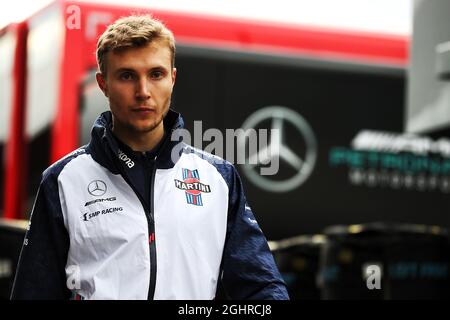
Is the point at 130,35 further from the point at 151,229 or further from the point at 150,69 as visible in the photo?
the point at 151,229

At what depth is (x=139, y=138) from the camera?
2564mm

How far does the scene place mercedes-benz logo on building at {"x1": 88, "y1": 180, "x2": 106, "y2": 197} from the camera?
99.2 inches

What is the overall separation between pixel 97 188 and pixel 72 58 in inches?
136

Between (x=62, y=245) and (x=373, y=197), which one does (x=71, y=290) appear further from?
(x=373, y=197)

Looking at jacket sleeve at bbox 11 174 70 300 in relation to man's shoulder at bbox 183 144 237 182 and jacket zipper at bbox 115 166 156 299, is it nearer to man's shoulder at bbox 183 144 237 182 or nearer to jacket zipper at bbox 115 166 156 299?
jacket zipper at bbox 115 166 156 299

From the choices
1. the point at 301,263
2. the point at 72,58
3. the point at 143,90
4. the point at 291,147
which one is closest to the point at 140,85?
the point at 143,90

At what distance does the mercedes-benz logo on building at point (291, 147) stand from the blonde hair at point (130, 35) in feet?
16.7

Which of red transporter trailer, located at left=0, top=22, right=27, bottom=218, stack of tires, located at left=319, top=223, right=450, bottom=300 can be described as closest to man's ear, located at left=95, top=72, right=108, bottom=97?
red transporter trailer, located at left=0, top=22, right=27, bottom=218

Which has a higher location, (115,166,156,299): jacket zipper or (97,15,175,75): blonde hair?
(97,15,175,75): blonde hair

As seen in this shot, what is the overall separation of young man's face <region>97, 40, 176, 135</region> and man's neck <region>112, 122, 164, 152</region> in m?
0.01

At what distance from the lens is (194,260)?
248 centimetres

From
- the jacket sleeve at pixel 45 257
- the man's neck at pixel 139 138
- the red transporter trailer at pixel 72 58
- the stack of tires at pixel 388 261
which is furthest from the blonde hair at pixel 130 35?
the stack of tires at pixel 388 261

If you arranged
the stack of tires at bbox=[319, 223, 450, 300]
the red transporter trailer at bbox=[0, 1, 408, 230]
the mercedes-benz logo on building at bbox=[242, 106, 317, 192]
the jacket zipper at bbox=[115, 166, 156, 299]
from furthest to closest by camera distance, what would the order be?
the mercedes-benz logo on building at bbox=[242, 106, 317, 192] < the stack of tires at bbox=[319, 223, 450, 300] < the red transporter trailer at bbox=[0, 1, 408, 230] < the jacket zipper at bbox=[115, 166, 156, 299]

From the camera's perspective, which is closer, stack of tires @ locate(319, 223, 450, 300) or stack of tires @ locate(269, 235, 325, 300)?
stack of tires @ locate(319, 223, 450, 300)
